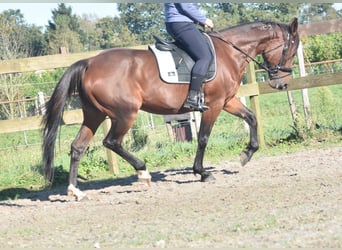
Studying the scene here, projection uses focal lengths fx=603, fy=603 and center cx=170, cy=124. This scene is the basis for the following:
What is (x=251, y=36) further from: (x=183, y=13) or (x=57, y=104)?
(x=57, y=104)

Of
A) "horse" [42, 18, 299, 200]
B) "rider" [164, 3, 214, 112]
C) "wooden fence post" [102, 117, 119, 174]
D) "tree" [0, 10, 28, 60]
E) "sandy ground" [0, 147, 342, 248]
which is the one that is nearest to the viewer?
"sandy ground" [0, 147, 342, 248]

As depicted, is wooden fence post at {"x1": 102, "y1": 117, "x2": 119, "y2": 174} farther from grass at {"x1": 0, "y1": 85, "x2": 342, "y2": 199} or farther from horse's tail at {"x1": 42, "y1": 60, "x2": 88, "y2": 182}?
horse's tail at {"x1": 42, "y1": 60, "x2": 88, "y2": 182}

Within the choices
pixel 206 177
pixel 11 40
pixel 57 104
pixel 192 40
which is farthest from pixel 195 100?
pixel 11 40

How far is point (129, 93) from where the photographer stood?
7.95 meters

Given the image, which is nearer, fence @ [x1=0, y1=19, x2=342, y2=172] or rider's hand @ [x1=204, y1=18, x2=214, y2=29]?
rider's hand @ [x1=204, y1=18, x2=214, y2=29]

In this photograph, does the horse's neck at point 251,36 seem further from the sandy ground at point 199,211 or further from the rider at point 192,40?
the sandy ground at point 199,211

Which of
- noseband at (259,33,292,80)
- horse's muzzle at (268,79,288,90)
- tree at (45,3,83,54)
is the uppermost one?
noseband at (259,33,292,80)

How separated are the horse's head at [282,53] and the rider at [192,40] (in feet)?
4.19

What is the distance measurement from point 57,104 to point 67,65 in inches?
82.5

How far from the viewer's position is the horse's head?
356 inches

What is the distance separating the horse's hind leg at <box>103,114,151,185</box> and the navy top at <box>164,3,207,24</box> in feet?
4.89

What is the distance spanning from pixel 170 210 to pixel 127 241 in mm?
1449

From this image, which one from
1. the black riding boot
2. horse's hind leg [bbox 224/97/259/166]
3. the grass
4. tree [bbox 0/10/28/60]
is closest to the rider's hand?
the black riding boot

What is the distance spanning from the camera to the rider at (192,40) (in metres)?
8.15
